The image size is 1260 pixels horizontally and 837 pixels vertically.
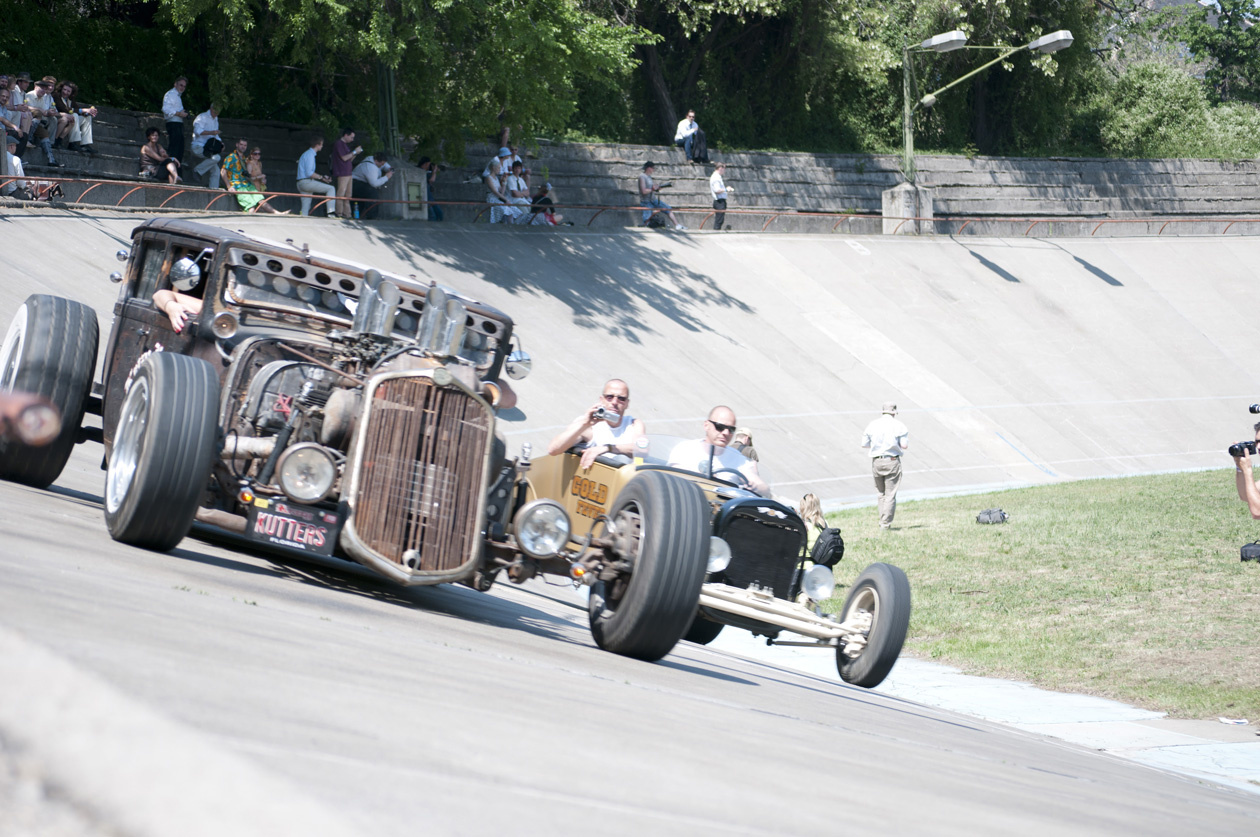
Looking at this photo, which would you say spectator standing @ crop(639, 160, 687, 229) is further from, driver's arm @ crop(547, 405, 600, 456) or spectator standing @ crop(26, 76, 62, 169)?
driver's arm @ crop(547, 405, 600, 456)

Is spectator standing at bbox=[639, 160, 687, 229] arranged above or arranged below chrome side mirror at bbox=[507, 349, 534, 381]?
above

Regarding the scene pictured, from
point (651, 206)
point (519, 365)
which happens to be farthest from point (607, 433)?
point (651, 206)

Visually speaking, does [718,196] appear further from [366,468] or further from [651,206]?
[366,468]

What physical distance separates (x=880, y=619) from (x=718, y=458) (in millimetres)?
1591

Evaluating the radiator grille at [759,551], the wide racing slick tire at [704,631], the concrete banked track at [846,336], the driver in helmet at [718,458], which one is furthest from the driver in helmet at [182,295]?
the concrete banked track at [846,336]

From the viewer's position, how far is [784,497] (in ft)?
61.8

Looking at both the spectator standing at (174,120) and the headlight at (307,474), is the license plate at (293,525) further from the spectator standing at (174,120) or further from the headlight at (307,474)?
the spectator standing at (174,120)

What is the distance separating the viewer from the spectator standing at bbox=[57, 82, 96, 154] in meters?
20.6

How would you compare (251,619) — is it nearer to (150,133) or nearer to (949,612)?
(949,612)

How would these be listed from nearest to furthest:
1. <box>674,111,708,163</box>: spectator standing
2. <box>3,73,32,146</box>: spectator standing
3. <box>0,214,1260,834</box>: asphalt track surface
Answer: <box>0,214,1260,834</box>: asphalt track surface < <box>3,73,32,146</box>: spectator standing < <box>674,111,708,163</box>: spectator standing

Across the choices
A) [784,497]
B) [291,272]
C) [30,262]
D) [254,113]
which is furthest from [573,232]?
[291,272]

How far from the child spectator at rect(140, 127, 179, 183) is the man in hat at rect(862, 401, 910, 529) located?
39.6ft

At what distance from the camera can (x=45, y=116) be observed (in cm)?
1991

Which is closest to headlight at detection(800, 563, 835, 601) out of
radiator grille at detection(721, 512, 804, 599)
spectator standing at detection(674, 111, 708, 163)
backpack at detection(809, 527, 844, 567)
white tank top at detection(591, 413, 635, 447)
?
radiator grille at detection(721, 512, 804, 599)
